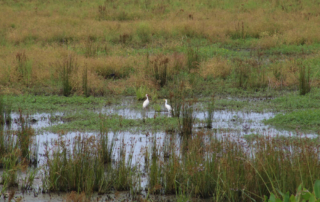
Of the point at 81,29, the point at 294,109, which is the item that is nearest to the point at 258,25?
the point at 81,29

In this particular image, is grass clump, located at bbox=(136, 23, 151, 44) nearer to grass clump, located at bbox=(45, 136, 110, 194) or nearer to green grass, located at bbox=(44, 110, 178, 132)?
green grass, located at bbox=(44, 110, 178, 132)

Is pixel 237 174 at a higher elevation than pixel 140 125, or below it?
below

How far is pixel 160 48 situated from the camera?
15188 millimetres

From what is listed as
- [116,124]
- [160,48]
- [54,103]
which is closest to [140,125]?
[116,124]

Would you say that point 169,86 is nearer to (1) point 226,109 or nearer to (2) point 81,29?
(1) point 226,109

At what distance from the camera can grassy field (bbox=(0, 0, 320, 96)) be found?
36.2ft

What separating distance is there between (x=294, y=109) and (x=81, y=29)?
11554mm

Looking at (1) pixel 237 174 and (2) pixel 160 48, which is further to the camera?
(2) pixel 160 48

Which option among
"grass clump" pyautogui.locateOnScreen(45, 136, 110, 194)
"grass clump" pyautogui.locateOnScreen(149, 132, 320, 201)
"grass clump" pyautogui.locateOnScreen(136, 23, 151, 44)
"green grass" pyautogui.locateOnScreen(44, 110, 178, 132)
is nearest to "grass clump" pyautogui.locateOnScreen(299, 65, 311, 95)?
"green grass" pyautogui.locateOnScreen(44, 110, 178, 132)

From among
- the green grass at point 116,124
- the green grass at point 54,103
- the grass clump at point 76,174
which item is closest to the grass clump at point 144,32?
the green grass at point 54,103

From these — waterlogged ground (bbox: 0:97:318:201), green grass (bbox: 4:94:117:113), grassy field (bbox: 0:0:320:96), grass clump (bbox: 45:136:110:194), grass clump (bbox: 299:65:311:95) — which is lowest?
grass clump (bbox: 45:136:110:194)

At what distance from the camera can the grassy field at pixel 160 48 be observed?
1103cm

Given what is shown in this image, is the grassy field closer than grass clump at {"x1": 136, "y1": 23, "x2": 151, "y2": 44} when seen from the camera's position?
Yes

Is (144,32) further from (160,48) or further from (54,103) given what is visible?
(54,103)
